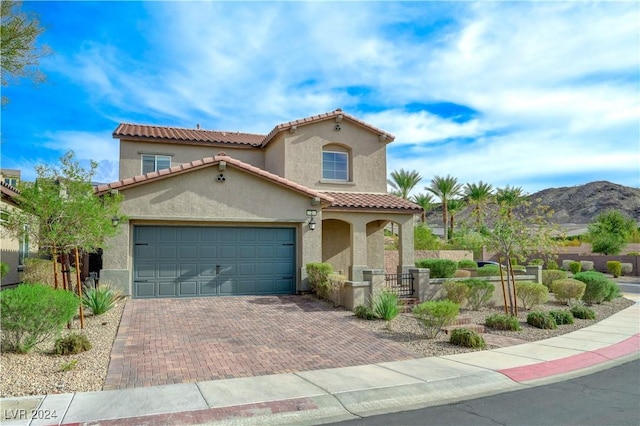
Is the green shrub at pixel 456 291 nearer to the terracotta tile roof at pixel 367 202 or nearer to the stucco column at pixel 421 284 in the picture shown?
the stucco column at pixel 421 284

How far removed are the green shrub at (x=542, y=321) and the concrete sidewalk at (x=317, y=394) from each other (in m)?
2.90

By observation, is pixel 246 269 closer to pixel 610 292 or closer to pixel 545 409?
pixel 545 409

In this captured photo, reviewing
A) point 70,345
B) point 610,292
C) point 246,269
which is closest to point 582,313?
point 610,292

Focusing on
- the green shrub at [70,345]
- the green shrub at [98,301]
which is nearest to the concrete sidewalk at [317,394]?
the green shrub at [70,345]

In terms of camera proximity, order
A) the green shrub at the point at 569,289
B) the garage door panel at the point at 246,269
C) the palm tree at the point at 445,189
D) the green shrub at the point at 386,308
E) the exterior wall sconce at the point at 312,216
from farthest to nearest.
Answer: the palm tree at the point at 445,189 → the exterior wall sconce at the point at 312,216 → the green shrub at the point at 569,289 → the garage door panel at the point at 246,269 → the green shrub at the point at 386,308

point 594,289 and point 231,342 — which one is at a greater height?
point 594,289

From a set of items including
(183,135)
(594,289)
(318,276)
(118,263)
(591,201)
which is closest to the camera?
(118,263)

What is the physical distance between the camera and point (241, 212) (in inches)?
656

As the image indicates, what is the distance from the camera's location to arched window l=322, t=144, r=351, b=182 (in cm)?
2181

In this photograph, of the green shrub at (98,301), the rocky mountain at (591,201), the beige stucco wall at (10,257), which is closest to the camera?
the green shrub at (98,301)

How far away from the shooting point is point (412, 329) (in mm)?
12438

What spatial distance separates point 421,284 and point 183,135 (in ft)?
43.7

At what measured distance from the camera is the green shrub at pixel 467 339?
10742mm

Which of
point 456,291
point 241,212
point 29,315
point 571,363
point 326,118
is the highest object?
point 326,118
